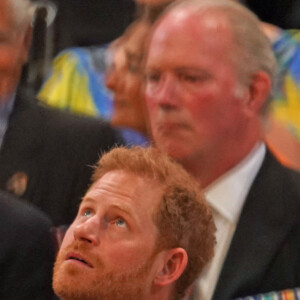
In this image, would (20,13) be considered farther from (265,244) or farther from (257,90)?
(265,244)

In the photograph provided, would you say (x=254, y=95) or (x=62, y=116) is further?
(x=62, y=116)

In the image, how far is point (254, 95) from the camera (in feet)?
3.74

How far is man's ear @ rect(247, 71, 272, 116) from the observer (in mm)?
1136

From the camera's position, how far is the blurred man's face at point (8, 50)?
4.10 feet

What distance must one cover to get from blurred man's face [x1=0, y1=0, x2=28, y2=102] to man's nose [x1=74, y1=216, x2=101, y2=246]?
0.40 m

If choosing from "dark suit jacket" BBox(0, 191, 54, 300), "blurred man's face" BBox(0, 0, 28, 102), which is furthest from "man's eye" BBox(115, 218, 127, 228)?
"blurred man's face" BBox(0, 0, 28, 102)

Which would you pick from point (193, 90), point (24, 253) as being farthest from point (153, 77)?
point (24, 253)

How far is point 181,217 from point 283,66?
23.3 inches

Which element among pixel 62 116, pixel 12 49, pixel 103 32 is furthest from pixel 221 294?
pixel 103 32

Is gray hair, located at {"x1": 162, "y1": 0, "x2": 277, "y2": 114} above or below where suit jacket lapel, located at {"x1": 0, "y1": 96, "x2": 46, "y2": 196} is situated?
above

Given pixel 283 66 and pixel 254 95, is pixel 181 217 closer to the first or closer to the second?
pixel 254 95

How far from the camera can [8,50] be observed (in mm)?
1263

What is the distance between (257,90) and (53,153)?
29cm

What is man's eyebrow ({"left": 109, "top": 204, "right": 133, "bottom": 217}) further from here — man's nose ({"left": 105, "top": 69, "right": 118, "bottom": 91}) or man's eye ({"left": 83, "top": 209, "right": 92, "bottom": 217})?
man's nose ({"left": 105, "top": 69, "right": 118, "bottom": 91})
